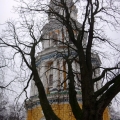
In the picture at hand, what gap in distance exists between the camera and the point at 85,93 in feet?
21.6

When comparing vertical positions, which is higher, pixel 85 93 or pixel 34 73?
pixel 34 73

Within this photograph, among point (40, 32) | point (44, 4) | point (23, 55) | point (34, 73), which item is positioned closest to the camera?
point (34, 73)

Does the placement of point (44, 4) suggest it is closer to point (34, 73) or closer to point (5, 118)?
point (34, 73)

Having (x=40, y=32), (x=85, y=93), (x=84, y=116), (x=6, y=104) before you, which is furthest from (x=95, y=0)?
(x=6, y=104)

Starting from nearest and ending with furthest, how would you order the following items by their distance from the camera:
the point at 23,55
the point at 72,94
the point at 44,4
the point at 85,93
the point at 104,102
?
the point at 104,102 → the point at 85,93 → the point at 72,94 → the point at 23,55 → the point at 44,4

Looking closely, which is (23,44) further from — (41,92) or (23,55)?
(41,92)

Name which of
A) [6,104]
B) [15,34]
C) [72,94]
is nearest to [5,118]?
[6,104]

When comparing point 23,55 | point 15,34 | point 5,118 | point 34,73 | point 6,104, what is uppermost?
point 15,34

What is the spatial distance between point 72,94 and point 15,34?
395 cm

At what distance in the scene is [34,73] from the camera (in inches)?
308

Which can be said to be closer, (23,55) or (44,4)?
(23,55)

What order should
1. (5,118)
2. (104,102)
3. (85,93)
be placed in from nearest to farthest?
(104,102) → (85,93) → (5,118)

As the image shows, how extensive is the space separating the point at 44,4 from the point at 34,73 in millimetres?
2920

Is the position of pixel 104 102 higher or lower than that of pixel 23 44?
lower
